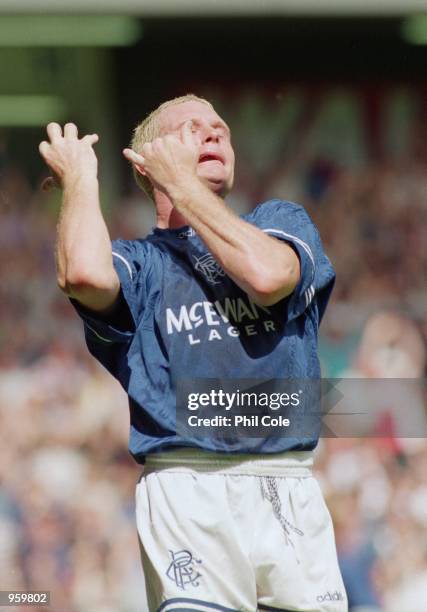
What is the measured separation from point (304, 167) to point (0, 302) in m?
1.61

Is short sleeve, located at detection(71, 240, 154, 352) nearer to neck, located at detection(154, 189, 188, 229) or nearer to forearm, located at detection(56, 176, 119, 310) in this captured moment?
forearm, located at detection(56, 176, 119, 310)

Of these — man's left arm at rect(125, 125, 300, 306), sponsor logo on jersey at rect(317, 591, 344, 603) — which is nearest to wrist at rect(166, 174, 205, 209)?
man's left arm at rect(125, 125, 300, 306)

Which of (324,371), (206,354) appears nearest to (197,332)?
(206,354)

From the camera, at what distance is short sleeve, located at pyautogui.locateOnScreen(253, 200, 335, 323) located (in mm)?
2111

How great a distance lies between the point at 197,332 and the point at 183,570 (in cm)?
45

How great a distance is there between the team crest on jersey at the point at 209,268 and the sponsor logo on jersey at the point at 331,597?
2.10 ft

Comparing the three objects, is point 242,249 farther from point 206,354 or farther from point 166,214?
point 166,214

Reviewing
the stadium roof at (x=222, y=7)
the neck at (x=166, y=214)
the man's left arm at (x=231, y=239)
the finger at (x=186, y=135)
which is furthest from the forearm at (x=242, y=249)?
the stadium roof at (x=222, y=7)

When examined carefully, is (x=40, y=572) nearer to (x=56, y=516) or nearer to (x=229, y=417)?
(x=56, y=516)

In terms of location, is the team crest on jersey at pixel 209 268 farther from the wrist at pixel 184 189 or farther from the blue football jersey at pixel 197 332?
the wrist at pixel 184 189

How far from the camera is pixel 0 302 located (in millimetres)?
5199

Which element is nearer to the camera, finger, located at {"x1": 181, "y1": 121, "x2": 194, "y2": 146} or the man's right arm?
the man's right arm

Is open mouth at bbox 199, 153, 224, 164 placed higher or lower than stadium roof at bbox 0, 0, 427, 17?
lower

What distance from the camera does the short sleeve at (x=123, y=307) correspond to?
83.8 inches
